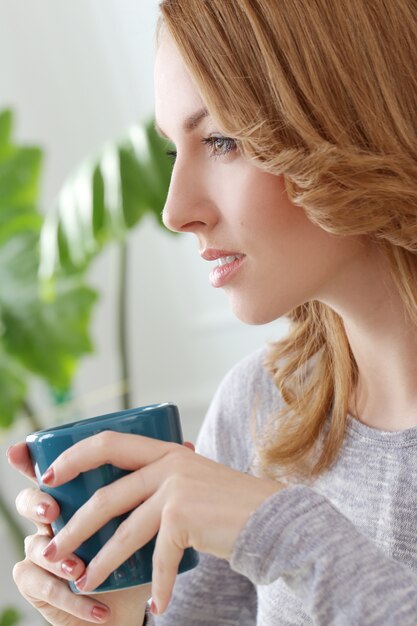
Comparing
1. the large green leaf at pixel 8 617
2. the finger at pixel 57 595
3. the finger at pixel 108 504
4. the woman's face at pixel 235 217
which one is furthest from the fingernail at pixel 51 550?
the large green leaf at pixel 8 617

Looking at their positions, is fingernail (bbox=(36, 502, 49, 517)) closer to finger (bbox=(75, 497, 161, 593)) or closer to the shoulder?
finger (bbox=(75, 497, 161, 593))

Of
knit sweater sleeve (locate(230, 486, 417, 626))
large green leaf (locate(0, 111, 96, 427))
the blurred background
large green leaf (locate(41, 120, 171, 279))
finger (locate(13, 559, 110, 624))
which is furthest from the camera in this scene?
the blurred background

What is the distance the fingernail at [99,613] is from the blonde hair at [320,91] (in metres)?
0.42

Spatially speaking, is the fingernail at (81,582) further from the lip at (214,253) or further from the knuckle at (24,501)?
the lip at (214,253)

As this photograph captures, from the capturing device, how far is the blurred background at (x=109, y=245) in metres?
2.85

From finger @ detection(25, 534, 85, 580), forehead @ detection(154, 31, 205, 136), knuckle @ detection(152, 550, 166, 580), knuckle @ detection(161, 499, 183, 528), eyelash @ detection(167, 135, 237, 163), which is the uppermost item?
forehead @ detection(154, 31, 205, 136)

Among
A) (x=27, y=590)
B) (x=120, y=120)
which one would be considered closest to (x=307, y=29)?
(x=27, y=590)

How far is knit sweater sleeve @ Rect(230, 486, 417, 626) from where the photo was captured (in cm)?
66

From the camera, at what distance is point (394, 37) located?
87 centimetres

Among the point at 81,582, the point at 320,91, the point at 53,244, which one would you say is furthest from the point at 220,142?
the point at 53,244

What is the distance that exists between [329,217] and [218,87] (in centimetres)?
17

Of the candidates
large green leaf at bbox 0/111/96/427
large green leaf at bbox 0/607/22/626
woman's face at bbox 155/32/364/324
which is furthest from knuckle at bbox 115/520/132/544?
large green leaf at bbox 0/607/22/626

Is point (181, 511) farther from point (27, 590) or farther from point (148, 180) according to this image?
point (148, 180)

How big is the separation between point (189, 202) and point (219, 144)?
0.22 feet
